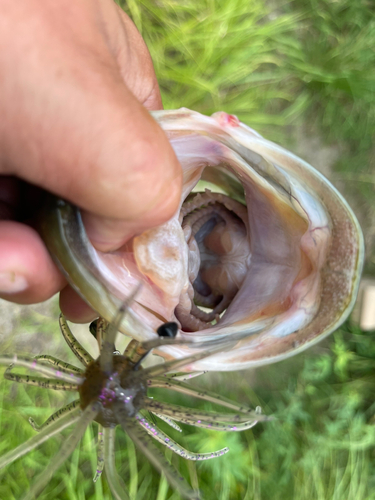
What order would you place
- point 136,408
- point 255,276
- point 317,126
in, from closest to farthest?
point 136,408, point 255,276, point 317,126

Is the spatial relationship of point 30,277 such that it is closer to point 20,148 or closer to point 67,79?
point 20,148

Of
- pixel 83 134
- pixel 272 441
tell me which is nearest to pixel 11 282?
pixel 83 134

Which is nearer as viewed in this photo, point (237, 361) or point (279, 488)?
point (237, 361)

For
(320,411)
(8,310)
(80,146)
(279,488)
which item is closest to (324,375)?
(320,411)

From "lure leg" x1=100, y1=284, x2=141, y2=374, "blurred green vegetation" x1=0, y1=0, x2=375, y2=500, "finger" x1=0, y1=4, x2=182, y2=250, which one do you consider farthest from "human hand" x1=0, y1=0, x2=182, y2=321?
"blurred green vegetation" x1=0, y1=0, x2=375, y2=500

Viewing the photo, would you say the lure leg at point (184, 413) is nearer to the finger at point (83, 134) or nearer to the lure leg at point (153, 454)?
the lure leg at point (153, 454)

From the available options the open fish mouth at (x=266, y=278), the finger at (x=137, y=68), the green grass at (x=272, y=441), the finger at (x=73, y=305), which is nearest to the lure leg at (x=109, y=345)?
the open fish mouth at (x=266, y=278)
